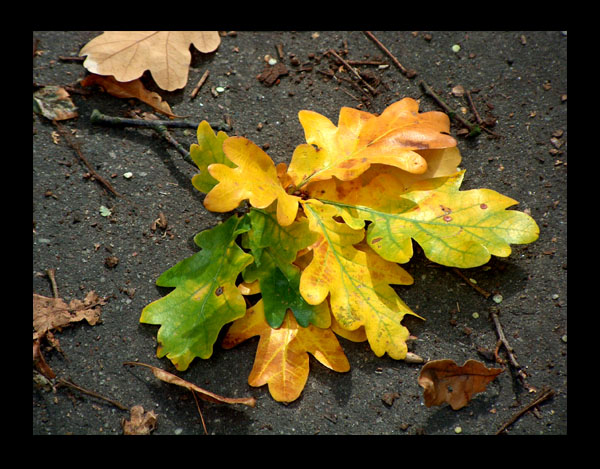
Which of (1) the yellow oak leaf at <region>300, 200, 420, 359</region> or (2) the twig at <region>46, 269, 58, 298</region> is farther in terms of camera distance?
(2) the twig at <region>46, 269, 58, 298</region>

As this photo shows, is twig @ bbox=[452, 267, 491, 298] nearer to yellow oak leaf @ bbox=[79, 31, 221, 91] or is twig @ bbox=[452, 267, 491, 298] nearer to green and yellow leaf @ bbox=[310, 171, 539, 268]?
green and yellow leaf @ bbox=[310, 171, 539, 268]

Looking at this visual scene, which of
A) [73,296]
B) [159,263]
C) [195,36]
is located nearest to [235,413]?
[159,263]

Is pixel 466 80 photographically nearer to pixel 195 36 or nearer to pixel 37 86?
pixel 195 36

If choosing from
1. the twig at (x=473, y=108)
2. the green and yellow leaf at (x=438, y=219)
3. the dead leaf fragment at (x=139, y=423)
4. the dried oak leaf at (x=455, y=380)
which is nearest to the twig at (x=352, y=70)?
the twig at (x=473, y=108)

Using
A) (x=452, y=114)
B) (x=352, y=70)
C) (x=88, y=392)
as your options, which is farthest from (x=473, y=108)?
A: (x=88, y=392)

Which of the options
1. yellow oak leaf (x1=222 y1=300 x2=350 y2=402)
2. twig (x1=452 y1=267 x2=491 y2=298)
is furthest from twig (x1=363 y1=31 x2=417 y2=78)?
yellow oak leaf (x1=222 y1=300 x2=350 y2=402)
